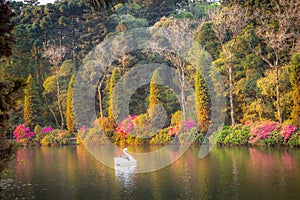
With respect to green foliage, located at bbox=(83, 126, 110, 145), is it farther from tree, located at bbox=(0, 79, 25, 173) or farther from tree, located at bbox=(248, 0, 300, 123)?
tree, located at bbox=(0, 79, 25, 173)

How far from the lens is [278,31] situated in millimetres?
25734

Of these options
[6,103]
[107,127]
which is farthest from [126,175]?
[107,127]

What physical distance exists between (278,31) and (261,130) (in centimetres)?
594

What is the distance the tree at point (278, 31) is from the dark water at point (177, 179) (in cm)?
657

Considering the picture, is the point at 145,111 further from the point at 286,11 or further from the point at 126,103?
the point at 286,11

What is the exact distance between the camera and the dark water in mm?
12961

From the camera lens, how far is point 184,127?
93.9 ft

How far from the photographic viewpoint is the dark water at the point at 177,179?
12961mm

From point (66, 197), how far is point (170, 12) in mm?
34122

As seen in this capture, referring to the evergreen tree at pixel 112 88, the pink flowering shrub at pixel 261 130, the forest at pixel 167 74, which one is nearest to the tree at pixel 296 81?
the forest at pixel 167 74

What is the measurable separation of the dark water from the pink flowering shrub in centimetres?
243

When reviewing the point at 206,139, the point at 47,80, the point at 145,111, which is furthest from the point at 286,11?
the point at 47,80

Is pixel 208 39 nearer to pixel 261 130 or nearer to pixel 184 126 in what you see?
pixel 184 126

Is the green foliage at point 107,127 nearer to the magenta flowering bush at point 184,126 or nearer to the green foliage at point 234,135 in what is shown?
the magenta flowering bush at point 184,126
